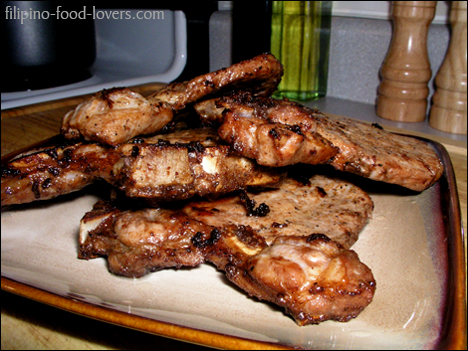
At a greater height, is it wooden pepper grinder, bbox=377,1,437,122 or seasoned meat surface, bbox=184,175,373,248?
wooden pepper grinder, bbox=377,1,437,122

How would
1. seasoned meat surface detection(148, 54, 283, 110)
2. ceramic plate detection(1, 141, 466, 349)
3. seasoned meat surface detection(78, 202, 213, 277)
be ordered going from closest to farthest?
ceramic plate detection(1, 141, 466, 349) < seasoned meat surface detection(78, 202, 213, 277) < seasoned meat surface detection(148, 54, 283, 110)

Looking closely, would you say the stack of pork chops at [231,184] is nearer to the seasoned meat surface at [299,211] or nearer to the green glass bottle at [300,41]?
the seasoned meat surface at [299,211]

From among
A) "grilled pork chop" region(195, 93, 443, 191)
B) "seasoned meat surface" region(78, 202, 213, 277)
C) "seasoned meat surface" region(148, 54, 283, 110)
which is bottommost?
"seasoned meat surface" region(78, 202, 213, 277)

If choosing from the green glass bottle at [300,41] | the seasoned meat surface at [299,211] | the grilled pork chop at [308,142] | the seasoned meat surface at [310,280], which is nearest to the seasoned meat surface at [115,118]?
the grilled pork chop at [308,142]

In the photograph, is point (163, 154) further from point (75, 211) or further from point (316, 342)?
point (316, 342)

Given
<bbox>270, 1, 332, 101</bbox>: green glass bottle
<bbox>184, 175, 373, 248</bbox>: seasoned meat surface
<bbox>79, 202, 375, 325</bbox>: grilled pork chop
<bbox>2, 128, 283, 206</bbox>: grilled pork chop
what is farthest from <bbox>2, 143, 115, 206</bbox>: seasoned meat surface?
<bbox>270, 1, 332, 101</bbox>: green glass bottle

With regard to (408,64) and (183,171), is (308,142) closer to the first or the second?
(183,171)

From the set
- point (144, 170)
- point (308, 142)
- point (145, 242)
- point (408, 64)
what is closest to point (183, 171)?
point (144, 170)

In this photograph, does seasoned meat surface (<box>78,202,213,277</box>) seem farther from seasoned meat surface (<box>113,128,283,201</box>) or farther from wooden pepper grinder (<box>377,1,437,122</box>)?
wooden pepper grinder (<box>377,1,437,122</box>)
